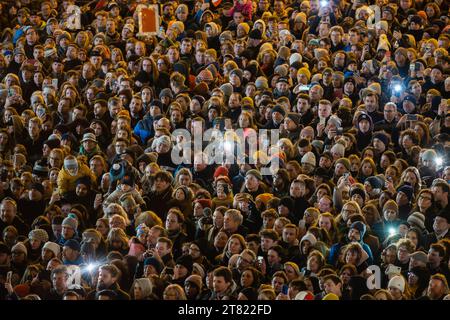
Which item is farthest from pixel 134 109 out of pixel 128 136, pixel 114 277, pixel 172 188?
pixel 114 277

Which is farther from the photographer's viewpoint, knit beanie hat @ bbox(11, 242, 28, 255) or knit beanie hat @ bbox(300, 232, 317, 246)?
knit beanie hat @ bbox(11, 242, 28, 255)

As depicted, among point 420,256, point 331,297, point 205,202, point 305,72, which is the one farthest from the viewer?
point 305,72

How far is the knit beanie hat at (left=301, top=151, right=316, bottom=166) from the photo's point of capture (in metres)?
16.0

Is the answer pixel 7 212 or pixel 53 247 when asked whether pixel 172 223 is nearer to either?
pixel 53 247

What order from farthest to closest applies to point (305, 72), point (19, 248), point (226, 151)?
1. point (305, 72)
2. point (226, 151)
3. point (19, 248)

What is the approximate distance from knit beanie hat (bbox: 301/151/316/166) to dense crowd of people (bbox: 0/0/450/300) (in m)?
0.07

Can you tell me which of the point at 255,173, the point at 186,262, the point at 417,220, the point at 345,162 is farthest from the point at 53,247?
the point at 417,220

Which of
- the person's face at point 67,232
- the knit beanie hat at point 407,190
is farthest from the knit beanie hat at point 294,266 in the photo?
the person's face at point 67,232

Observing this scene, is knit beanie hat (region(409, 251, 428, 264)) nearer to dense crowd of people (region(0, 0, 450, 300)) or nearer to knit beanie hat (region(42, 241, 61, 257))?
dense crowd of people (region(0, 0, 450, 300))

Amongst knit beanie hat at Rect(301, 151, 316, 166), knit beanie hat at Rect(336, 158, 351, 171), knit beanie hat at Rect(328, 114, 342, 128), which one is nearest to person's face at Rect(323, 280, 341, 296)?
knit beanie hat at Rect(336, 158, 351, 171)

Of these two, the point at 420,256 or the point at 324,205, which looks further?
the point at 324,205

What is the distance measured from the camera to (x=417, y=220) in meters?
14.4

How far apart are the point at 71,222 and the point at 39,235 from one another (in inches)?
15.0
